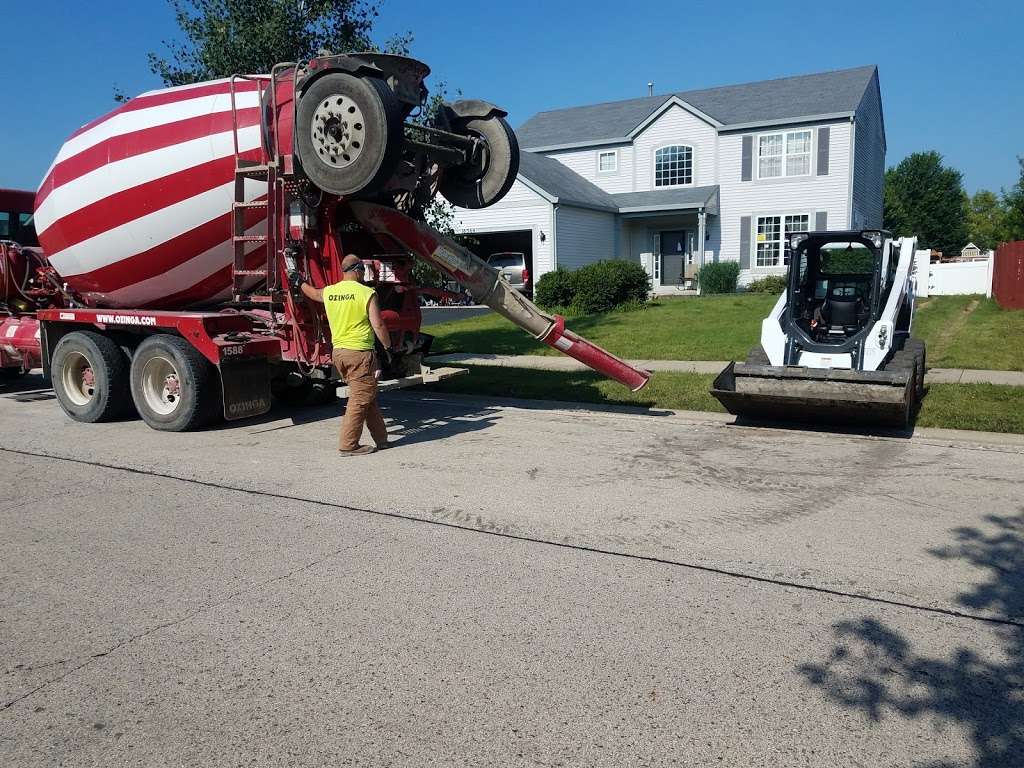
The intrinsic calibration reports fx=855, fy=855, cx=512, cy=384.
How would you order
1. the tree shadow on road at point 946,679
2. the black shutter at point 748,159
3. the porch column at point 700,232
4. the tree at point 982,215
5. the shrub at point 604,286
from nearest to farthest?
1. the tree shadow on road at point 946,679
2. the shrub at point 604,286
3. the porch column at point 700,232
4. the black shutter at point 748,159
5. the tree at point 982,215

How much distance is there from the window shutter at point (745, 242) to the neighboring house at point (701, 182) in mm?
35

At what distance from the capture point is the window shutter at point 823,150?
93.7 ft

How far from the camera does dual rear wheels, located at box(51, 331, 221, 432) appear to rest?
888 cm

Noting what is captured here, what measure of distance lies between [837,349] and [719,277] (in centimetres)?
1987

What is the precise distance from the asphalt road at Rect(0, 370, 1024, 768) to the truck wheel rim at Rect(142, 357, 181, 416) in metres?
1.63

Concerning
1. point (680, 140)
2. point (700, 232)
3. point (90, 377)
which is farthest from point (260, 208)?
point (680, 140)

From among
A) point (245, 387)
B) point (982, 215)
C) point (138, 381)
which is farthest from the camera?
point (982, 215)

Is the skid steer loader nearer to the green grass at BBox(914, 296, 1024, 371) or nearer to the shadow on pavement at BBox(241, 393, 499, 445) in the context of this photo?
the shadow on pavement at BBox(241, 393, 499, 445)

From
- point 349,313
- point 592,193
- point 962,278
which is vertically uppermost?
point 592,193

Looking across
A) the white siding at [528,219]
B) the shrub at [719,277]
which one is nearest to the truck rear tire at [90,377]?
the white siding at [528,219]

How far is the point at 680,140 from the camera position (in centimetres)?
3119

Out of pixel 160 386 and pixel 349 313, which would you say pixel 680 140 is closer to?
pixel 160 386

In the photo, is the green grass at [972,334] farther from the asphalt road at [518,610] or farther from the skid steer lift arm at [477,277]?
the skid steer lift arm at [477,277]

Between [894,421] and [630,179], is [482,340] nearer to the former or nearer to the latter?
[894,421]
